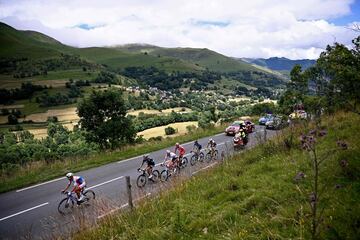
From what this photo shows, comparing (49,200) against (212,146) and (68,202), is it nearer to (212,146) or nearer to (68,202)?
(68,202)

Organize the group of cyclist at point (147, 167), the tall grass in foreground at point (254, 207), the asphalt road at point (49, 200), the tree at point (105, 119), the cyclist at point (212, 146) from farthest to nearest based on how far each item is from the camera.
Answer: the tree at point (105, 119)
the cyclist at point (212, 146)
the group of cyclist at point (147, 167)
the asphalt road at point (49, 200)
the tall grass in foreground at point (254, 207)

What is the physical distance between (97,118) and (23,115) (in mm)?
89254

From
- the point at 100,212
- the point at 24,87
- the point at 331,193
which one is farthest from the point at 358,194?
the point at 24,87

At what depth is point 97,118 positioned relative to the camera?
107ft

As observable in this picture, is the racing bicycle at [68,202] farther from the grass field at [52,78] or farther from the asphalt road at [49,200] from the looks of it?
the grass field at [52,78]

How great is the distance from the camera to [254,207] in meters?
6.20

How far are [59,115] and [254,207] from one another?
110 metres

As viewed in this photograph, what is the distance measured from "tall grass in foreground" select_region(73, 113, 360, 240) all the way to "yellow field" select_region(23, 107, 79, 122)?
98745 millimetres

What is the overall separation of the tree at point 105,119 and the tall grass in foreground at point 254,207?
23624 millimetres

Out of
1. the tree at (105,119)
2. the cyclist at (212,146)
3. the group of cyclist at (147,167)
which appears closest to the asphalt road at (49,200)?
the group of cyclist at (147,167)

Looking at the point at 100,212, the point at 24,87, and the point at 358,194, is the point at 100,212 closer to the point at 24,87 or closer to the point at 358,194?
the point at 358,194

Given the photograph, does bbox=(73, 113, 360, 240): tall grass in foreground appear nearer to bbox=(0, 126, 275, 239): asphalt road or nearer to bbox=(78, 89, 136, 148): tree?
bbox=(0, 126, 275, 239): asphalt road

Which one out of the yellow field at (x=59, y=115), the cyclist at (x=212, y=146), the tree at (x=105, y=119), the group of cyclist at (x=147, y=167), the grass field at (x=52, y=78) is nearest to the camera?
the group of cyclist at (x=147, y=167)

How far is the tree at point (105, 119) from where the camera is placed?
31.9m
